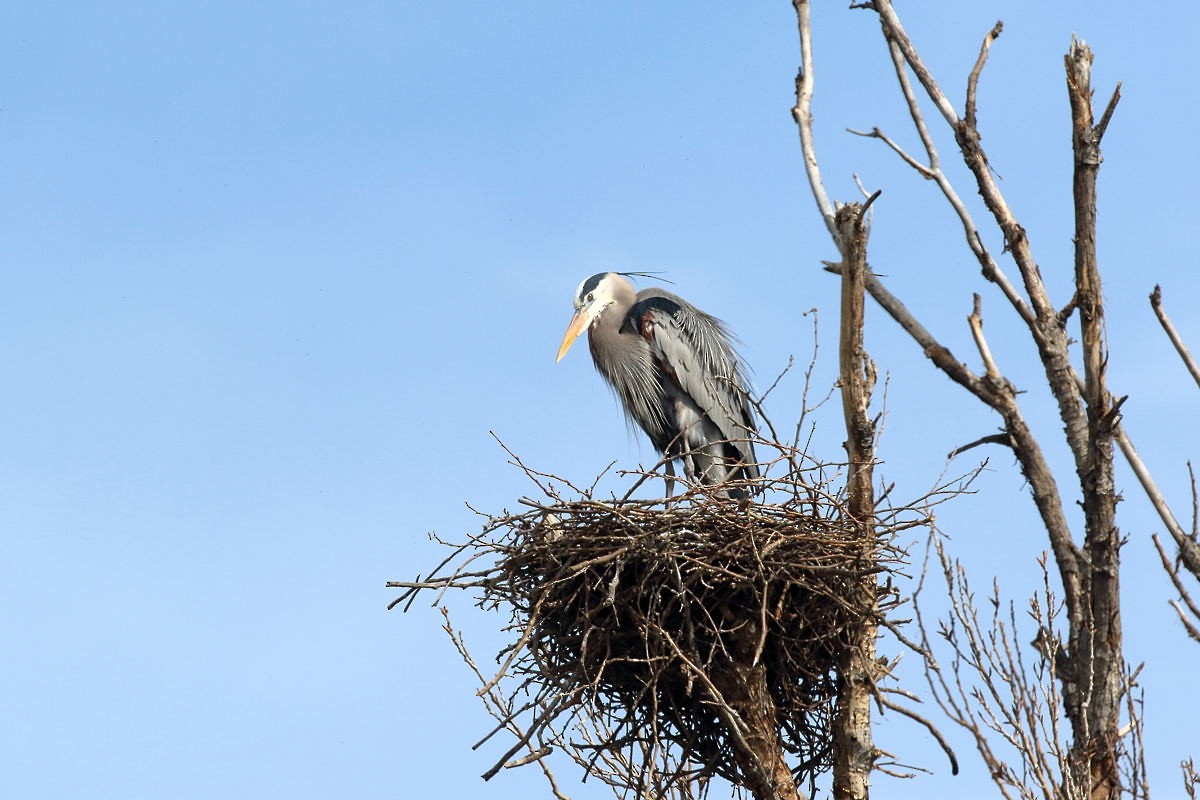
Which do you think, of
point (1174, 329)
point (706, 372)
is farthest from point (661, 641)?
point (706, 372)

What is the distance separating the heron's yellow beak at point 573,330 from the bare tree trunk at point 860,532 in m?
2.88

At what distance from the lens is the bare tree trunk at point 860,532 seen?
15.6 ft

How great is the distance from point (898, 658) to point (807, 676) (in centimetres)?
32

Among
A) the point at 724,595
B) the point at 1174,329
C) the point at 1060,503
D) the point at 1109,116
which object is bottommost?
the point at 724,595

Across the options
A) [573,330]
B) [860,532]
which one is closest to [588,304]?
[573,330]

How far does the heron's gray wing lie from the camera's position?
23.9ft

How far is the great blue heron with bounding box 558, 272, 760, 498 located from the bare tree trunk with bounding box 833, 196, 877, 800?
2222mm

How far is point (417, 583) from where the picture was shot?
4867 millimetres

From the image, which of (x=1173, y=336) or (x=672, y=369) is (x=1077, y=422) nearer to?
(x=1173, y=336)

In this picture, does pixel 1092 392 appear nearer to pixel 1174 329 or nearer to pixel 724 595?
pixel 1174 329

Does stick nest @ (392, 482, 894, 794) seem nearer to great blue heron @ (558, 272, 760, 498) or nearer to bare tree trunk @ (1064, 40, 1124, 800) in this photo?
bare tree trunk @ (1064, 40, 1124, 800)

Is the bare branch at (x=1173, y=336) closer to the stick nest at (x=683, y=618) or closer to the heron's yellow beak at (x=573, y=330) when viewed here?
the stick nest at (x=683, y=618)

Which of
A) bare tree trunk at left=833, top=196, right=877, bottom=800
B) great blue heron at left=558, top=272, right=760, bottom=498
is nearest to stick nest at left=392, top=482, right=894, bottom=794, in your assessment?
bare tree trunk at left=833, top=196, right=877, bottom=800

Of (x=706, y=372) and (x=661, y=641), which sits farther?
(x=706, y=372)
